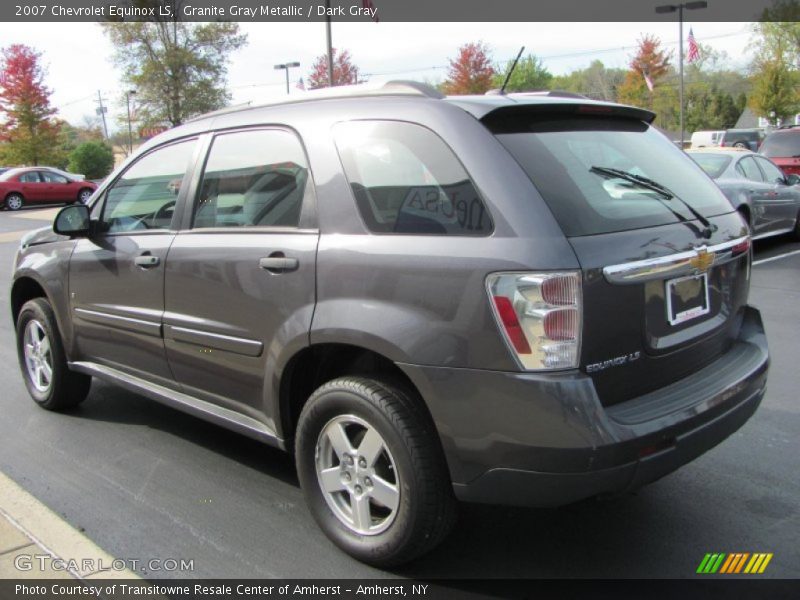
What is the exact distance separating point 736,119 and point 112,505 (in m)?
68.5

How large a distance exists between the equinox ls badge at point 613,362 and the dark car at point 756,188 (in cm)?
814

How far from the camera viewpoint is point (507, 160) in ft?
8.59

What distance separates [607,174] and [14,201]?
28053 mm

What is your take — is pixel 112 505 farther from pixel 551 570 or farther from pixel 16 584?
pixel 551 570

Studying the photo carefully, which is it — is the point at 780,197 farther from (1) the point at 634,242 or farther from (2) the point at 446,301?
(2) the point at 446,301

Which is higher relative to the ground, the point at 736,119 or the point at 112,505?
the point at 736,119

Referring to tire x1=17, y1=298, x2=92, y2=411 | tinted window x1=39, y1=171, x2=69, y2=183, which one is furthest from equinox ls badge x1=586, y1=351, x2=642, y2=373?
tinted window x1=39, y1=171, x2=69, y2=183

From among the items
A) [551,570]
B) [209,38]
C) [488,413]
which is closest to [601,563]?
[551,570]

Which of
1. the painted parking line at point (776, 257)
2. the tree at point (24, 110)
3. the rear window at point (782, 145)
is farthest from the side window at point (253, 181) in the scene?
the tree at point (24, 110)

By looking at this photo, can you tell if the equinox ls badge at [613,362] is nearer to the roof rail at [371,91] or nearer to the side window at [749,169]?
the roof rail at [371,91]

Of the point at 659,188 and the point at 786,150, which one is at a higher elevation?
the point at 786,150

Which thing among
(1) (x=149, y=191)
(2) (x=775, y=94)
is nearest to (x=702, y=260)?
(1) (x=149, y=191)

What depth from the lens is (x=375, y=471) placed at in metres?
2.84

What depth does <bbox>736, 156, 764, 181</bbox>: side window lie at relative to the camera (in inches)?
→ 414
